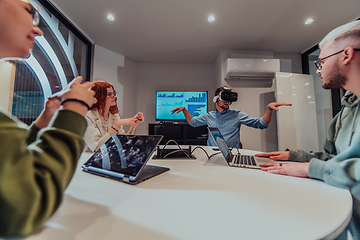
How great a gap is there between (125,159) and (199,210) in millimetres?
402

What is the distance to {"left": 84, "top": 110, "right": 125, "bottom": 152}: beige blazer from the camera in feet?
4.30

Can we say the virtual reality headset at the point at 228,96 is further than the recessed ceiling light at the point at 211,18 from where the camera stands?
No

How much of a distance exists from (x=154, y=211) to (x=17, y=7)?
0.57 metres

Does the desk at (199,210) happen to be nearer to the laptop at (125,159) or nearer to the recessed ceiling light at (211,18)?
the laptop at (125,159)

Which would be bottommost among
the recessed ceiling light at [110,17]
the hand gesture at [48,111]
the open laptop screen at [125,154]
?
the open laptop screen at [125,154]

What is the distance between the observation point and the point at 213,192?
54 cm

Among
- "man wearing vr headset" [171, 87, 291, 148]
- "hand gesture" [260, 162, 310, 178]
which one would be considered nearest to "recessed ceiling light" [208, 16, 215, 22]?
"man wearing vr headset" [171, 87, 291, 148]

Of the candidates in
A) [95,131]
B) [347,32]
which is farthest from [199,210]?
[95,131]

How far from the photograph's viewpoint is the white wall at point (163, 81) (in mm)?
4219

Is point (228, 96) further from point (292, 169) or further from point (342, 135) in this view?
point (292, 169)

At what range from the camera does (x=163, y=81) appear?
13.9ft

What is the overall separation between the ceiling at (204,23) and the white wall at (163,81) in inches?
25.0

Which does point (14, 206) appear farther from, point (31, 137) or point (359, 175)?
point (359, 175)

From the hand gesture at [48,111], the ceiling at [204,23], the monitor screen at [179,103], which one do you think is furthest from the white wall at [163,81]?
the hand gesture at [48,111]
